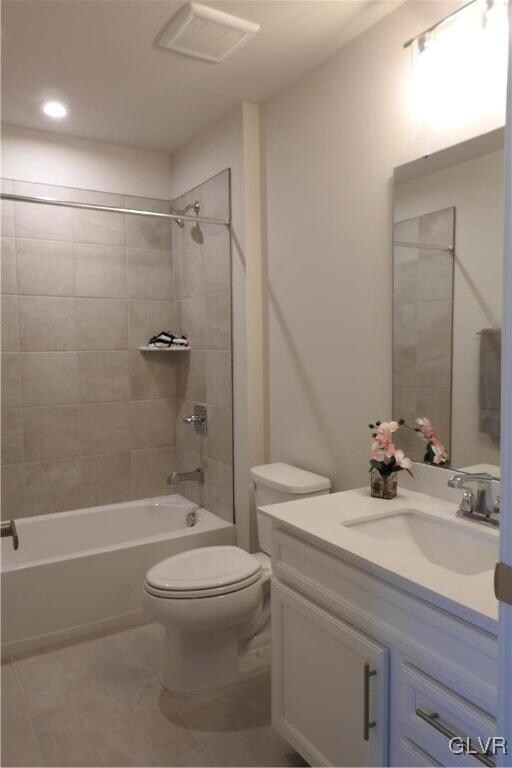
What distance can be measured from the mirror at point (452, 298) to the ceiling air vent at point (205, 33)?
79 centimetres

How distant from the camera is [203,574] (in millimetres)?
2121

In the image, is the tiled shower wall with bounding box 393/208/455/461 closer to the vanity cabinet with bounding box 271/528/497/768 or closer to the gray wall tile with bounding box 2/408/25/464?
the vanity cabinet with bounding box 271/528/497/768

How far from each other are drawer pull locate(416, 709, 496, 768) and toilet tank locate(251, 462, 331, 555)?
1001 millimetres

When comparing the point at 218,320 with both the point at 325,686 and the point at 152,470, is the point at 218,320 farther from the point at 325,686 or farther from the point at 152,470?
the point at 325,686

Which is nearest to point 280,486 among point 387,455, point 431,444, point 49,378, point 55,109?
point 387,455

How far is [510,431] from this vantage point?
29.2 inches

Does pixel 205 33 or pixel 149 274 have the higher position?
pixel 205 33

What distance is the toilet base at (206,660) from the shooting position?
2.14 metres

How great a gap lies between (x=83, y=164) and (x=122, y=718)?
9.24 ft

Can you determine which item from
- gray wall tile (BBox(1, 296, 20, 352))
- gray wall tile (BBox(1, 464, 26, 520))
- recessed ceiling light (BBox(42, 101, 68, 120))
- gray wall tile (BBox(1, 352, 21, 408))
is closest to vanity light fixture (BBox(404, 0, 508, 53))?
recessed ceiling light (BBox(42, 101, 68, 120))

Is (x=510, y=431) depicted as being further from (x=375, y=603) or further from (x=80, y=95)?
(x=80, y=95)

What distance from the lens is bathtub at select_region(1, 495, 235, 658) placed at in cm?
249

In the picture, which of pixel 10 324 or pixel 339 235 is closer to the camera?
pixel 339 235

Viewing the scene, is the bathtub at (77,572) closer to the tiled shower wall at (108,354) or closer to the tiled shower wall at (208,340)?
the tiled shower wall at (108,354)
